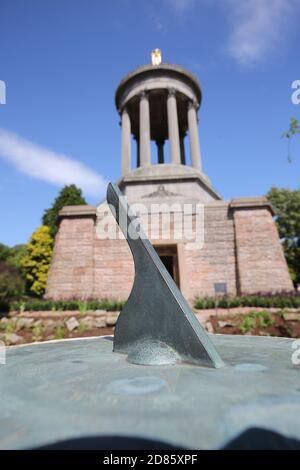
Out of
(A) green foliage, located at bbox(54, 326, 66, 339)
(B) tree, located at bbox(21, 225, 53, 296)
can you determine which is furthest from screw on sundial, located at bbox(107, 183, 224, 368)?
(B) tree, located at bbox(21, 225, 53, 296)

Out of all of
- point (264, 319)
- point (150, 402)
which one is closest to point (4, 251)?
point (264, 319)

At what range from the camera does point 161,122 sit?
25906mm

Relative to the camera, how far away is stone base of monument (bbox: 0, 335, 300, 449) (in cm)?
129

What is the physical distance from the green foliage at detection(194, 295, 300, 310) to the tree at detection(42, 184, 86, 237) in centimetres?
2098

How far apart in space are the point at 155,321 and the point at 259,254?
11663 mm

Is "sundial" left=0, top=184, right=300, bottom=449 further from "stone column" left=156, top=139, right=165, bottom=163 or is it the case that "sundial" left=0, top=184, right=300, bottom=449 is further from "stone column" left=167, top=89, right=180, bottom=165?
"stone column" left=156, top=139, right=165, bottom=163

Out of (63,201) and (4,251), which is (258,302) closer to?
(63,201)

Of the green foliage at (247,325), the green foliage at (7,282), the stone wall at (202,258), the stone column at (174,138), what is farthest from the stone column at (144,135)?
the green foliage at (247,325)

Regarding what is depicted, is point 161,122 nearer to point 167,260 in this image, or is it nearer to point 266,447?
point 167,260

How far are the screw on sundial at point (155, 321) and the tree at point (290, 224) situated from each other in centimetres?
2796

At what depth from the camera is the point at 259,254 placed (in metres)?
13.3

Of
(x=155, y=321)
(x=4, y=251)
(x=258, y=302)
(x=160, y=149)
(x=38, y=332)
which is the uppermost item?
(x=160, y=149)
